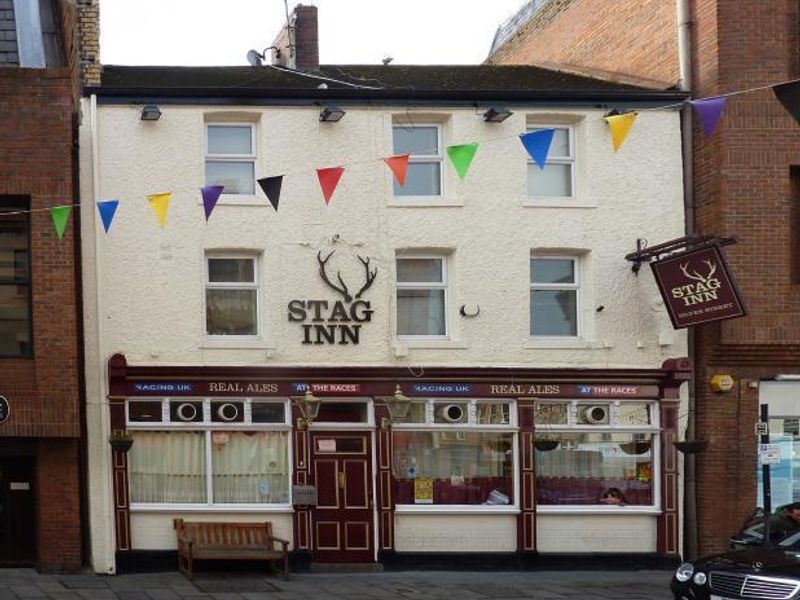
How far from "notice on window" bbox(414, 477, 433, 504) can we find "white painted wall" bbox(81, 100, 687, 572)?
400mm

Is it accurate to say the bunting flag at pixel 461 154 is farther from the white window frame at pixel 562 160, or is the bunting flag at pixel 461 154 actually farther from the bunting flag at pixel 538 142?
the white window frame at pixel 562 160

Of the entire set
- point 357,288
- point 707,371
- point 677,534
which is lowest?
point 677,534

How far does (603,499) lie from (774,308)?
13.3 feet

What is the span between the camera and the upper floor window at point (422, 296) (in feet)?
65.3

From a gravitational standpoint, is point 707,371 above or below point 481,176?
below

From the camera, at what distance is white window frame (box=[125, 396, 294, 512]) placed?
19016 mm

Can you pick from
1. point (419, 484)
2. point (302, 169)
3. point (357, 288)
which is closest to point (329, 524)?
point (419, 484)

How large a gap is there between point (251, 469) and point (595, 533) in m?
5.52

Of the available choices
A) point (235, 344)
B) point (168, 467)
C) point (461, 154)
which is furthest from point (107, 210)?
point (461, 154)

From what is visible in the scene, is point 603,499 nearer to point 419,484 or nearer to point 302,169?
point 419,484

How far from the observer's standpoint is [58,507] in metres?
18.3

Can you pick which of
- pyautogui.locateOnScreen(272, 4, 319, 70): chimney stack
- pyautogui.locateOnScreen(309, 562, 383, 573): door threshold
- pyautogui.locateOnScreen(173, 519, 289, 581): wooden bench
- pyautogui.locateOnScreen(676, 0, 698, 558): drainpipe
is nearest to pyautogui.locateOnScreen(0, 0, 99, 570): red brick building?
pyautogui.locateOnScreen(173, 519, 289, 581): wooden bench

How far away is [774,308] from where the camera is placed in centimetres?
1969

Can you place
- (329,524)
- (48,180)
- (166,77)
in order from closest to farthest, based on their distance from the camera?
(48,180) < (329,524) < (166,77)
